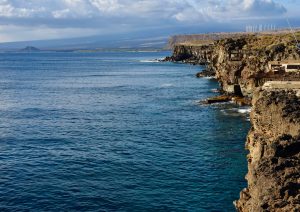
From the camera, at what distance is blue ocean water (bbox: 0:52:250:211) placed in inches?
1725

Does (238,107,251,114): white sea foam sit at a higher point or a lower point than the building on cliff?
lower

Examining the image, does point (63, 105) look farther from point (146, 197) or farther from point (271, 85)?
point (146, 197)

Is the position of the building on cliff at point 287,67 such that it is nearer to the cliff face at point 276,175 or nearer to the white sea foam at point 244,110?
the white sea foam at point 244,110

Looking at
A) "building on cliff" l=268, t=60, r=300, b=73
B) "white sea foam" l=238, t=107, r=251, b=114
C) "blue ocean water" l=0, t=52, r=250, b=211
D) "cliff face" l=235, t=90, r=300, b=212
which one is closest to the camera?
"cliff face" l=235, t=90, r=300, b=212

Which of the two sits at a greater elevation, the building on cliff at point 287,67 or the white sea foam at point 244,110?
the building on cliff at point 287,67

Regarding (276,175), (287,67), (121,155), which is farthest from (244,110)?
(276,175)

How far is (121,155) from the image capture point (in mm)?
58406

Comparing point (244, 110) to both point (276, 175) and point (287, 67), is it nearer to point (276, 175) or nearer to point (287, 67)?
point (287, 67)

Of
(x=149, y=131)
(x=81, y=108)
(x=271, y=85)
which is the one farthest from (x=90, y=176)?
(x=81, y=108)

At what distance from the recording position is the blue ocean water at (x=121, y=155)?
144 ft

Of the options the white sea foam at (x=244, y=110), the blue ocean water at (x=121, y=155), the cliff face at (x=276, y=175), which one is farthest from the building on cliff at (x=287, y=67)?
the cliff face at (x=276, y=175)

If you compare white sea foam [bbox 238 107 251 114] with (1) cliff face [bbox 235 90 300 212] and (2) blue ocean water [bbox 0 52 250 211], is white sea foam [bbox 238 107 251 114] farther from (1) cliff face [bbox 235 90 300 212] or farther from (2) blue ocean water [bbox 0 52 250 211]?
(1) cliff face [bbox 235 90 300 212]

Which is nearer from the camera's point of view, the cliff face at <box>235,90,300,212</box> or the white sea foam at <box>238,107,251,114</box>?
the cliff face at <box>235,90,300,212</box>

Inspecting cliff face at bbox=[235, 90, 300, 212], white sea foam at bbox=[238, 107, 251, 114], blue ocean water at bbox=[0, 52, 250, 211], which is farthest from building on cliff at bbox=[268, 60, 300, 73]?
cliff face at bbox=[235, 90, 300, 212]
